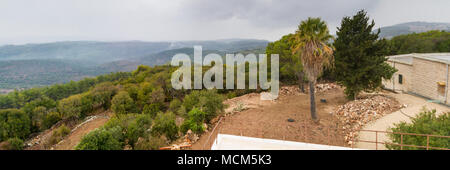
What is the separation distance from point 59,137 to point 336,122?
87.8ft

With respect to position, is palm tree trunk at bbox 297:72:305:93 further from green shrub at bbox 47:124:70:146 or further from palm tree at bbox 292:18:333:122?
green shrub at bbox 47:124:70:146

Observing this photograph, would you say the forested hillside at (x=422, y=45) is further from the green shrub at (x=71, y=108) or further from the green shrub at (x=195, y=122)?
the green shrub at (x=71, y=108)

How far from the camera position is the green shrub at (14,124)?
25.3 meters

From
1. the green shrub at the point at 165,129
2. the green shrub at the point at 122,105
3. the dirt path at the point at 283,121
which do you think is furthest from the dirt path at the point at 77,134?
the dirt path at the point at 283,121

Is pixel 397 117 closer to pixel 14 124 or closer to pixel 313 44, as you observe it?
pixel 313 44

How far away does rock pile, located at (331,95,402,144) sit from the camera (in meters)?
13.8

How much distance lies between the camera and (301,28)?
1335cm

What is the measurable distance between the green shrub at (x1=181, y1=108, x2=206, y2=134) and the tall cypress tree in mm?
10848

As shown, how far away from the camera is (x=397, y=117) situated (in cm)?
1395

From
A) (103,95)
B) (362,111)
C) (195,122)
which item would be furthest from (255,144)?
(103,95)

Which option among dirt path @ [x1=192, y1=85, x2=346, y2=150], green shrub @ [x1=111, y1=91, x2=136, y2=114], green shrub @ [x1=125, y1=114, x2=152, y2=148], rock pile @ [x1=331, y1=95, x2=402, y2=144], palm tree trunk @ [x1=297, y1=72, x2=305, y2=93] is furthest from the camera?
green shrub @ [x1=111, y1=91, x2=136, y2=114]

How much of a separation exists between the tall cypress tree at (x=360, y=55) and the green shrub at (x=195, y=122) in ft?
35.6

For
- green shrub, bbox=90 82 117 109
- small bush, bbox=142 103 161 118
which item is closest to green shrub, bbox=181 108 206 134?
small bush, bbox=142 103 161 118
